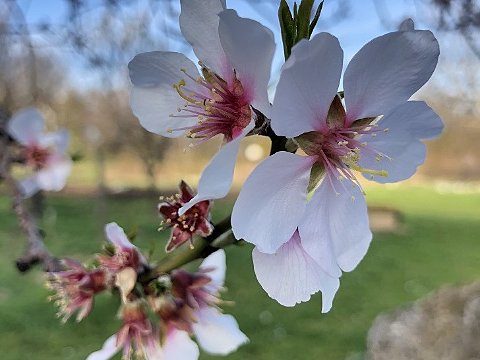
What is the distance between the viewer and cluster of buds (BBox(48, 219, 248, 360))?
471 mm

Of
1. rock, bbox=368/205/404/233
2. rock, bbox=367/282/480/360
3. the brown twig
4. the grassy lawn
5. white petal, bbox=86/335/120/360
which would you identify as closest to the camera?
white petal, bbox=86/335/120/360

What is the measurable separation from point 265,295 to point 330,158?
13.5 ft

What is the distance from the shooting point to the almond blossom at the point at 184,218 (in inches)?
16.0

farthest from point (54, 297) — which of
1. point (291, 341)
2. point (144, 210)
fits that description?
point (144, 210)

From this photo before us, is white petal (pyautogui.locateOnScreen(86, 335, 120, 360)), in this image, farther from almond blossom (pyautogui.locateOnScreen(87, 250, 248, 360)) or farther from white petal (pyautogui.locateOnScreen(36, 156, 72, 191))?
white petal (pyautogui.locateOnScreen(36, 156, 72, 191))

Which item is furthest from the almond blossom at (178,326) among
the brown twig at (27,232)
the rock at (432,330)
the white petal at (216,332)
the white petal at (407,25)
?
the rock at (432,330)

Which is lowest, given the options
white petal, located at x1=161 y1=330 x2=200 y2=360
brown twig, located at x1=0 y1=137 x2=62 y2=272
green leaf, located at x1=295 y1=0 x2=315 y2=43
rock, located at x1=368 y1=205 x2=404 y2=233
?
rock, located at x1=368 y1=205 x2=404 y2=233

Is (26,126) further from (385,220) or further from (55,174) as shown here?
(385,220)

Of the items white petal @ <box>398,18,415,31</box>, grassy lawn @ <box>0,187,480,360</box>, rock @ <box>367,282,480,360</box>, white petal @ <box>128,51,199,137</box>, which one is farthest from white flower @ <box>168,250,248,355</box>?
grassy lawn @ <box>0,187,480,360</box>

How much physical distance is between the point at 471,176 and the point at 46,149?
10270 millimetres

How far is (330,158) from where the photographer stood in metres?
0.35

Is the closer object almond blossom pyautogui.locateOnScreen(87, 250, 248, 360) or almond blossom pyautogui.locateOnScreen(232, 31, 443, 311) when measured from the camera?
almond blossom pyautogui.locateOnScreen(232, 31, 443, 311)

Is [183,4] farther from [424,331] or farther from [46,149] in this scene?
[424,331]

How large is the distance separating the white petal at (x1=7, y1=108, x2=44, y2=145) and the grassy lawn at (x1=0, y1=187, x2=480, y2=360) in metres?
1.48
